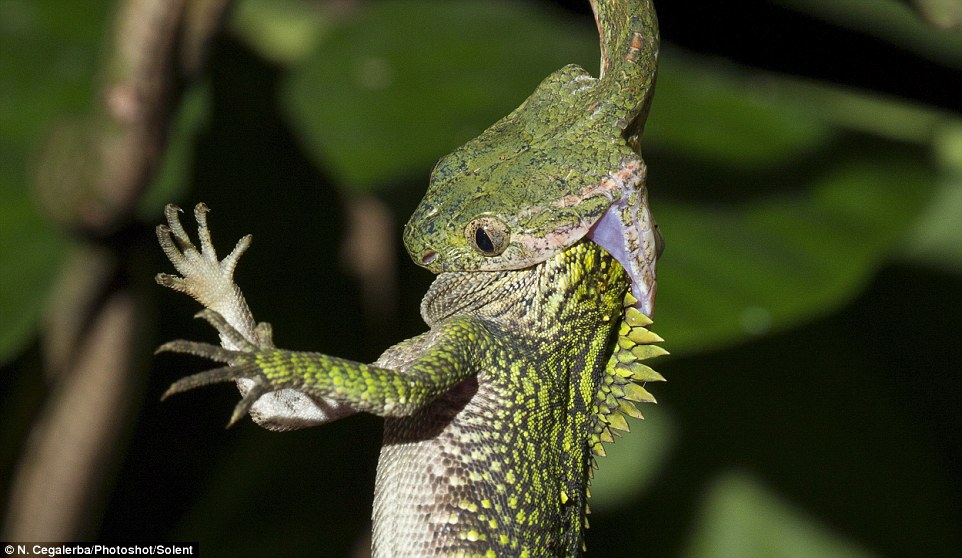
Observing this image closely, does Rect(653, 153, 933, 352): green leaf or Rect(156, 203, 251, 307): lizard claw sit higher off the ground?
Rect(156, 203, 251, 307): lizard claw

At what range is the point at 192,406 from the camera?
408cm

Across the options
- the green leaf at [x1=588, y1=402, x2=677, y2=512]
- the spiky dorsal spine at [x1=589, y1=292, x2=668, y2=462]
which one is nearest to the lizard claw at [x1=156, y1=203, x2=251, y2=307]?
the spiky dorsal spine at [x1=589, y1=292, x2=668, y2=462]

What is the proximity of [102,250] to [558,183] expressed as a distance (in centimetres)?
136

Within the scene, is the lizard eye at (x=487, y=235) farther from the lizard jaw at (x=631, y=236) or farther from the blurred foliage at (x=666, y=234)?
the blurred foliage at (x=666, y=234)

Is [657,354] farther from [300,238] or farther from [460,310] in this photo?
[300,238]

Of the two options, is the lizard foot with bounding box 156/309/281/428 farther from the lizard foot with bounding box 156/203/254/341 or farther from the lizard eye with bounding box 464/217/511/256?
the lizard eye with bounding box 464/217/511/256

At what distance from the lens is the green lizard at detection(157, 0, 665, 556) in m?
1.98

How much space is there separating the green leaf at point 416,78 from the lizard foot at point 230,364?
1.20 meters

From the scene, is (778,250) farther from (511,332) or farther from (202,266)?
(202,266)

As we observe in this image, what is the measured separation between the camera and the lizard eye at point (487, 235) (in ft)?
6.75

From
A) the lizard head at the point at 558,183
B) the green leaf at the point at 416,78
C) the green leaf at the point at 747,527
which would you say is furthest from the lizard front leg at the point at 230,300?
the green leaf at the point at 747,527

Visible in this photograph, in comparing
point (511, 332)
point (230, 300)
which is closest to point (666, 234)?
point (511, 332)

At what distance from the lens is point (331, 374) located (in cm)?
194

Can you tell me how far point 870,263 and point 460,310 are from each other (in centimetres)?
167
